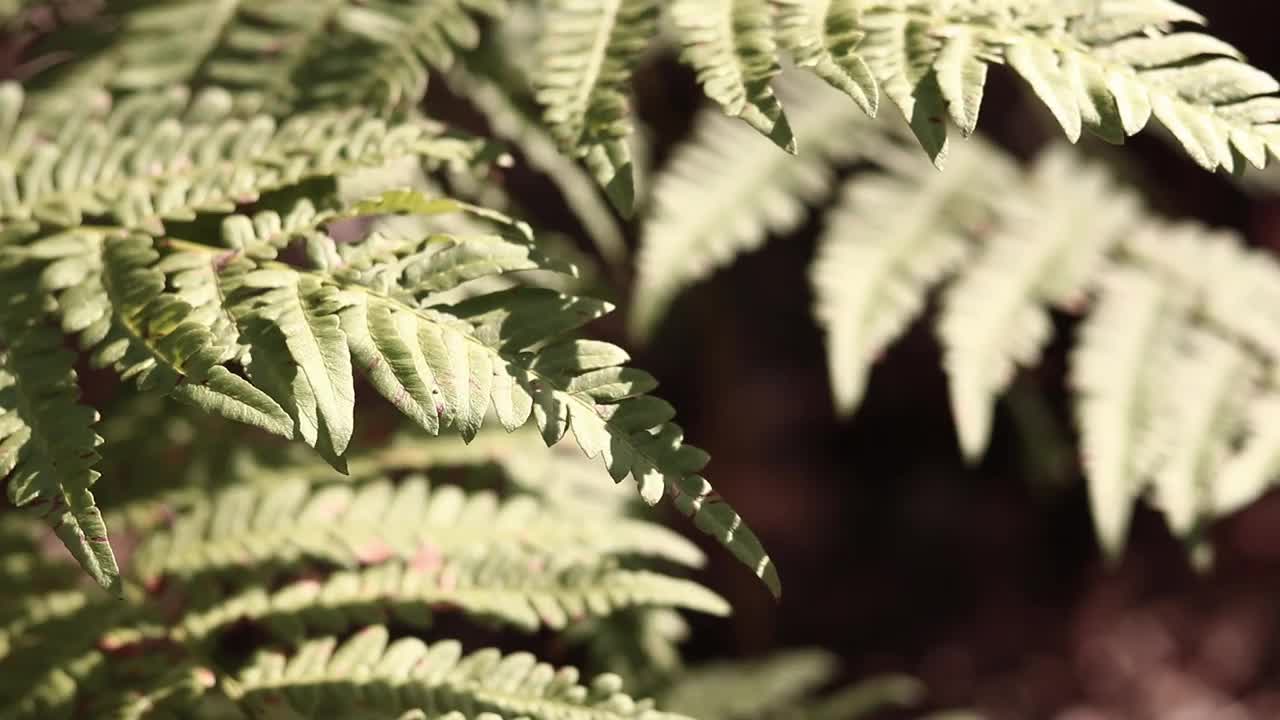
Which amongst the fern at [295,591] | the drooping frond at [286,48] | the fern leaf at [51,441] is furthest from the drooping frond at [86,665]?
the drooping frond at [286,48]

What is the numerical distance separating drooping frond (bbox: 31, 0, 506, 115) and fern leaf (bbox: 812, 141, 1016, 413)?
69 cm

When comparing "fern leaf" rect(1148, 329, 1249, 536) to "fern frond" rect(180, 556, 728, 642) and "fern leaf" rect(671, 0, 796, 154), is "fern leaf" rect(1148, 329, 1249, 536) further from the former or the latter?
"fern leaf" rect(671, 0, 796, 154)

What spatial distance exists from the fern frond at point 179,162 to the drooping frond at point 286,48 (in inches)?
6.4

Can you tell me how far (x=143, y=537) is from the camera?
1.67 metres

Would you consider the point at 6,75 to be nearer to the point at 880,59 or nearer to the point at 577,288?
the point at 577,288

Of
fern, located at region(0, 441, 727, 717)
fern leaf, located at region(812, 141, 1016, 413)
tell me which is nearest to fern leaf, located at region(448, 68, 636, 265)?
fern leaf, located at region(812, 141, 1016, 413)

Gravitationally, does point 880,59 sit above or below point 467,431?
above

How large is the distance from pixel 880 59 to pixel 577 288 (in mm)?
1093

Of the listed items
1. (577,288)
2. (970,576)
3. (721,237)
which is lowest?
(970,576)

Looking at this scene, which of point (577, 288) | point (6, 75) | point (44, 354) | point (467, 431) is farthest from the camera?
point (6, 75)

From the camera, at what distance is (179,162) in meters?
1.41

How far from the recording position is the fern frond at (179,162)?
1.33 m

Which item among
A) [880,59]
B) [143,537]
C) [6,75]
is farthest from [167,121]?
Result: [6,75]

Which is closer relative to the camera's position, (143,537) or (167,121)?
(167,121)
